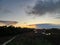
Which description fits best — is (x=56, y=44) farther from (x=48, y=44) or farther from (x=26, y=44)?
(x=26, y=44)

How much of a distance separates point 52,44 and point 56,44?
1.73 ft

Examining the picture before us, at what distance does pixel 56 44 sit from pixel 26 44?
157 inches

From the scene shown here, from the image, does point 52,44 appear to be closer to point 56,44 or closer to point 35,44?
point 56,44

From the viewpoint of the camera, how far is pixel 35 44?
27703 mm

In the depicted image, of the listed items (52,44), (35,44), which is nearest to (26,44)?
(35,44)

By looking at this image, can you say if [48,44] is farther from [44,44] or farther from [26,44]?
[26,44]

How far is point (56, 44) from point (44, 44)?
1.63 meters

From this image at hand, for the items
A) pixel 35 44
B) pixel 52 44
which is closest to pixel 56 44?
pixel 52 44

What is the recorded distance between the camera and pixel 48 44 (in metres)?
27.5

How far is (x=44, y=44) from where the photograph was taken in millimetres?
27484

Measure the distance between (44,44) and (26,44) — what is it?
2.35m

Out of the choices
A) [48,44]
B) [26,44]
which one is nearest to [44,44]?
[48,44]

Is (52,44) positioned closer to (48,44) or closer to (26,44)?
(48,44)

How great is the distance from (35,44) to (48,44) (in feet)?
5.55
